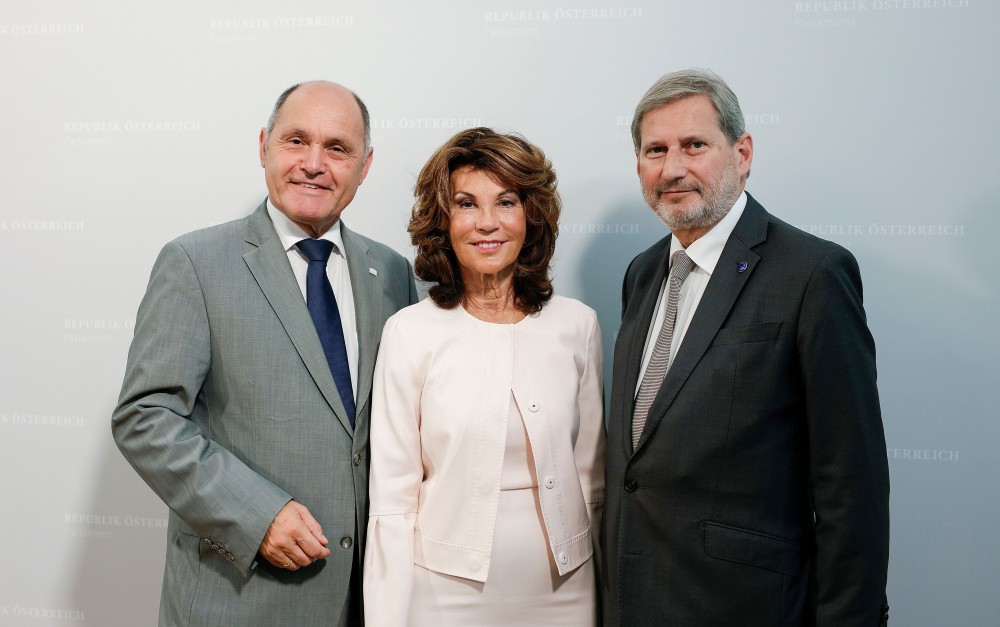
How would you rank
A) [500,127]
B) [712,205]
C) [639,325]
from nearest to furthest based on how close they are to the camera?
[712,205] < [639,325] < [500,127]

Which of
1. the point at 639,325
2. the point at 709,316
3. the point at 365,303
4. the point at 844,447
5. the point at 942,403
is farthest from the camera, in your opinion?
the point at 942,403

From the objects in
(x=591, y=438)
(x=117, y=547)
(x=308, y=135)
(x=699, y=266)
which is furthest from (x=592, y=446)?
(x=117, y=547)

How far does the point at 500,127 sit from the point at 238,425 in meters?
1.31

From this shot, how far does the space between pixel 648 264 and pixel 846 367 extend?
644 mm

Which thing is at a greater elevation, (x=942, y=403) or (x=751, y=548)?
(x=942, y=403)

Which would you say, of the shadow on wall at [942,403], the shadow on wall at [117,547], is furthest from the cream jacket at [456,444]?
the shadow on wall at [117,547]

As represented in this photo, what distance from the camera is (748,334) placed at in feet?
5.11

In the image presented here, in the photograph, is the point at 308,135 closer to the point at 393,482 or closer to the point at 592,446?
the point at 393,482

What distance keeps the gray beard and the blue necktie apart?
0.86 meters

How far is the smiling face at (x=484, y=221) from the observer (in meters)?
1.77

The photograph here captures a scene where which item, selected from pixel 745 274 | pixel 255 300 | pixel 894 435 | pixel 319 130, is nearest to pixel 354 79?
pixel 319 130

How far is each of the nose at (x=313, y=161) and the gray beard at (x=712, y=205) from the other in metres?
0.87

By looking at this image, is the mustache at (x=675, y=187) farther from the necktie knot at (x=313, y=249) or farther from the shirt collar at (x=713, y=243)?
the necktie knot at (x=313, y=249)

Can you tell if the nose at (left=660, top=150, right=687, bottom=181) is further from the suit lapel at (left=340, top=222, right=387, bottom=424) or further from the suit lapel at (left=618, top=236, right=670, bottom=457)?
the suit lapel at (left=340, top=222, right=387, bottom=424)
